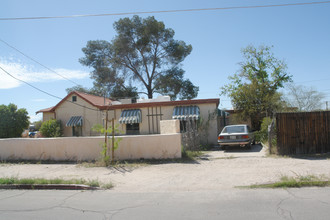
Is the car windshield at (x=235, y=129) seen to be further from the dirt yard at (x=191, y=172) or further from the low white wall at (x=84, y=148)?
the low white wall at (x=84, y=148)

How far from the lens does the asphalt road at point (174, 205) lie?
4.70 metres

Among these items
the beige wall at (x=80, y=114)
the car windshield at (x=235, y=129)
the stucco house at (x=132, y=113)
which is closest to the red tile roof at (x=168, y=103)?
the stucco house at (x=132, y=113)

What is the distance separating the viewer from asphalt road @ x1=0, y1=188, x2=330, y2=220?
15.4 ft

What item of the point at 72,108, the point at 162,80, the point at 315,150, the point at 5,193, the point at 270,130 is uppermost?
the point at 162,80

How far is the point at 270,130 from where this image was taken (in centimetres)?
1125

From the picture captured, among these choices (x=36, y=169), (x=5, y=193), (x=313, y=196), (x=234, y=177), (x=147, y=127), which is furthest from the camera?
(x=147, y=127)

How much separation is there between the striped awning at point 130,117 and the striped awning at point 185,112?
8.42ft

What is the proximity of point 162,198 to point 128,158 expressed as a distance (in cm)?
578

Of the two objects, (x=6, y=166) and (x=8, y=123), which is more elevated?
(x=8, y=123)

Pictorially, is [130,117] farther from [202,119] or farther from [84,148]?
[84,148]

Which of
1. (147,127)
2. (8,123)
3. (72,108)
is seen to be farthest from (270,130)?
(8,123)

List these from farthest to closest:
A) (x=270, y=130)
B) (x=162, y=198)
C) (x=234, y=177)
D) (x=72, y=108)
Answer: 1. (x=72, y=108)
2. (x=270, y=130)
3. (x=234, y=177)
4. (x=162, y=198)

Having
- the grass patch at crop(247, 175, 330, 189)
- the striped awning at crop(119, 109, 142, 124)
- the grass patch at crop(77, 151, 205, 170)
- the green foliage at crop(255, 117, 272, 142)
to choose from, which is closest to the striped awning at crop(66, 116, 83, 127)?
the striped awning at crop(119, 109, 142, 124)

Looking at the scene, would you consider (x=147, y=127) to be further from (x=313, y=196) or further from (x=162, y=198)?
(x=313, y=196)
